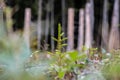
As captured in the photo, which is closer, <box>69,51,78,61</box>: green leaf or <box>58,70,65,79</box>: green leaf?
<box>58,70,65,79</box>: green leaf

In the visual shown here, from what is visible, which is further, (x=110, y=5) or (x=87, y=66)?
(x=110, y=5)

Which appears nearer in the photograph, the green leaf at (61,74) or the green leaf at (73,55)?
the green leaf at (61,74)

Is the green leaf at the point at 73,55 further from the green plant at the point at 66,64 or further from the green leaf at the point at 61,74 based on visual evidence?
the green leaf at the point at 61,74

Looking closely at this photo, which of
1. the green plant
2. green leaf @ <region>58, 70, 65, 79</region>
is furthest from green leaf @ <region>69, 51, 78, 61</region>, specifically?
green leaf @ <region>58, 70, 65, 79</region>

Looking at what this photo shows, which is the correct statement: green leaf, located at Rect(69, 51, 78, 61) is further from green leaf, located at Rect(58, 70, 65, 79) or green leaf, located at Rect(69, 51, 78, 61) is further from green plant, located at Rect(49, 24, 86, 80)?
green leaf, located at Rect(58, 70, 65, 79)

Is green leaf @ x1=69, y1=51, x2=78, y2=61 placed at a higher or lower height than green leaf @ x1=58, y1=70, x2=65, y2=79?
higher

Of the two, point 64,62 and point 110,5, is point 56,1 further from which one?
point 64,62

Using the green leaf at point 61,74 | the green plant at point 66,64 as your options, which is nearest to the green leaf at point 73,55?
the green plant at point 66,64

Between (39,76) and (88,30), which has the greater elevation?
(39,76)

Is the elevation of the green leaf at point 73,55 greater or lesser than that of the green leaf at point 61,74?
greater

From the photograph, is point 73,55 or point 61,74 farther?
point 73,55

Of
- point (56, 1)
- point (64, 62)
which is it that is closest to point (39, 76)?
point (64, 62)
